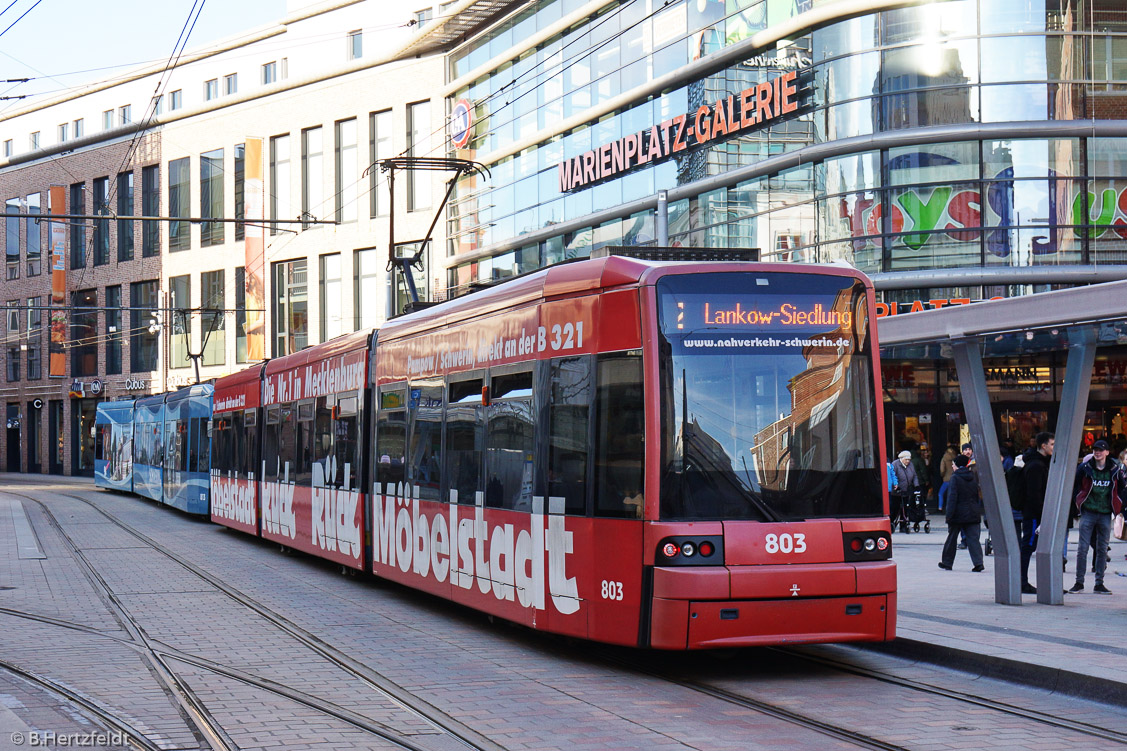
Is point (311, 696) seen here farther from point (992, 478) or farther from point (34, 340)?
point (34, 340)

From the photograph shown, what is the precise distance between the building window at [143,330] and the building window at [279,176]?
9590mm

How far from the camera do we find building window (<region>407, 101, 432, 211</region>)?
50156mm

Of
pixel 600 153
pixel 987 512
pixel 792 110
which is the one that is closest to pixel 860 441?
pixel 987 512

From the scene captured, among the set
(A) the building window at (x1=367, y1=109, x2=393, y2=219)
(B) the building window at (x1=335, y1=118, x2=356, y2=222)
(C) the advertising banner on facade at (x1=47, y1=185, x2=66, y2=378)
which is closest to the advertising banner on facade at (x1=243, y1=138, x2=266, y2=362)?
(B) the building window at (x1=335, y1=118, x2=356, y2=222)

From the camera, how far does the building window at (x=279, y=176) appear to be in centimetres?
5659

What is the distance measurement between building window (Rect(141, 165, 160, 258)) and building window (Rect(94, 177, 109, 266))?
2.63 meters

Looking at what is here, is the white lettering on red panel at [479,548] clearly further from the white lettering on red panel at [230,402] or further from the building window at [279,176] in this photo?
the building window at [279,176]

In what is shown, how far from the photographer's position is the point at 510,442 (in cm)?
1117

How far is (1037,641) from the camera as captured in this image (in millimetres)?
10383

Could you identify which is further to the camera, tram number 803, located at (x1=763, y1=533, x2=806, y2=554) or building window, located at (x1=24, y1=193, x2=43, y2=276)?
building window, located at (x1=24, y1=193, x2=43, y2=276)

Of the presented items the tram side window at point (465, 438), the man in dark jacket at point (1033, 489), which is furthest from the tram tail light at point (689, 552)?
the man in dark jacket at point (1033, 489)

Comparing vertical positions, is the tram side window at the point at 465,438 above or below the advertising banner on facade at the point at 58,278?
below

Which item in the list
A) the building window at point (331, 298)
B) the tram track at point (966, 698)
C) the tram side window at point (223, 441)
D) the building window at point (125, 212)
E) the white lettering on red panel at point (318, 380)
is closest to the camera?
the tram track at point (966, 698)

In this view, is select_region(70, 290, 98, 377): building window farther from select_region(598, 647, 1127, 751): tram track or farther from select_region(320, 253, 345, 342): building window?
select_region(598, 647, 1127, 751): tram track
